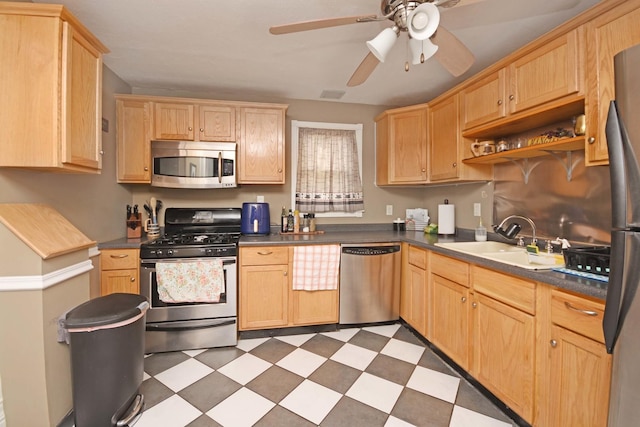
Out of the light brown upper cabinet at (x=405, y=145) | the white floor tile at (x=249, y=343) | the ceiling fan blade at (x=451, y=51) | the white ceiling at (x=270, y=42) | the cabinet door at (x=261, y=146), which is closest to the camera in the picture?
the ceiling fan blade at (x=451, y=51)

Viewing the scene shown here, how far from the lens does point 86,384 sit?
141 centimetres

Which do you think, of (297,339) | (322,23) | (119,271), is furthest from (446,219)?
(119,271)

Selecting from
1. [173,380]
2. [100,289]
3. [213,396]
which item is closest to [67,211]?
[100,289]

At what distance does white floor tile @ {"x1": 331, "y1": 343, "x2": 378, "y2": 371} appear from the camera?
215 centimetres

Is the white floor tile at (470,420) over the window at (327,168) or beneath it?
beneath

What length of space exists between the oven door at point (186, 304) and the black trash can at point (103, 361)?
0.72m

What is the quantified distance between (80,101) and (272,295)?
1960 mm

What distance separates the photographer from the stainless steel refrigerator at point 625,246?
85 cm

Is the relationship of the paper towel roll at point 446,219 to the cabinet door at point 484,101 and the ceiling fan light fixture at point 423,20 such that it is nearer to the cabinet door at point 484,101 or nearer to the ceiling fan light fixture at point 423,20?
the cabinet door at point 484,101

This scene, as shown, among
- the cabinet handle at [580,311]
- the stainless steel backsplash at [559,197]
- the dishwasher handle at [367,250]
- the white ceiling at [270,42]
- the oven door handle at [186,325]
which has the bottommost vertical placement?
the oven door handle at [186,325]

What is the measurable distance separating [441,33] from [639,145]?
955 millimetres

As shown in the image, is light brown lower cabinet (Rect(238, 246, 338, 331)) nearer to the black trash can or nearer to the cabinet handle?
the black trash can

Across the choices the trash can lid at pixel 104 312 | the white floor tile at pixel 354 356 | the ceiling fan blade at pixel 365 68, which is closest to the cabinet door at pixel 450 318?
the white floor tile at pixel 354 356

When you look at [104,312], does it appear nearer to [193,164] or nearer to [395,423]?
[193,164]
